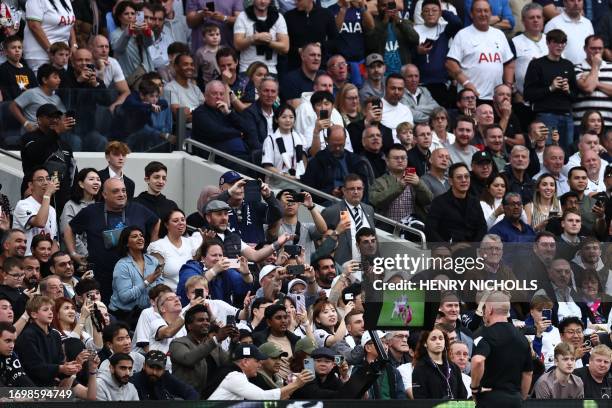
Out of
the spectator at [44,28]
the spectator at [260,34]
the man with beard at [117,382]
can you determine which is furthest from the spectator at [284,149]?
the man with beard at [117,382]

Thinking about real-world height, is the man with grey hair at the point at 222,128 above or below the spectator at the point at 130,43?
below

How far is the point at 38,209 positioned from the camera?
1817 centimetres

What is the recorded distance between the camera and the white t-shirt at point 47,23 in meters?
20.6

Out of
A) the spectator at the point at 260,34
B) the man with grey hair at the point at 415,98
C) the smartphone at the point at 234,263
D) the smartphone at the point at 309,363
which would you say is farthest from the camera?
the man with grey hair at the point at 415,98

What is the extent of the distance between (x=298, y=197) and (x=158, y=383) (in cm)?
372

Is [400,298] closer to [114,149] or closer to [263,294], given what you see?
[263,294]

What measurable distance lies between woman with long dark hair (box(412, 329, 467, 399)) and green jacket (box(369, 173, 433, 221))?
375 centimetres

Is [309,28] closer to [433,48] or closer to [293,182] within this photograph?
[433,48]

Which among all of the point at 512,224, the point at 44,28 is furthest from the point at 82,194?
the point at 512,224

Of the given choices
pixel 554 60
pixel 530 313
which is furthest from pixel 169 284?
pixel 554 60

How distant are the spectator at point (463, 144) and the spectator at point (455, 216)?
130 centimetres

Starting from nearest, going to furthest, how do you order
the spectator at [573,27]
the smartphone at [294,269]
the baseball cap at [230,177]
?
the smartphone at [294,269], the baseball cap at [230,177], the spectator at [573,27]

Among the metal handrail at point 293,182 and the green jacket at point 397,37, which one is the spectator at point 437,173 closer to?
the metal handrail at point 293,182

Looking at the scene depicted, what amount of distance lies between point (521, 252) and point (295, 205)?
218 cm
